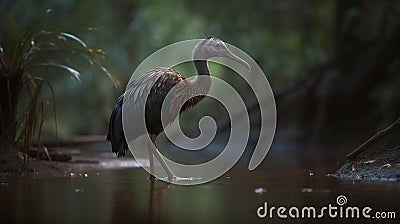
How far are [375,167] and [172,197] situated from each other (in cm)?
212

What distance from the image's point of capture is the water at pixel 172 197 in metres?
4.01

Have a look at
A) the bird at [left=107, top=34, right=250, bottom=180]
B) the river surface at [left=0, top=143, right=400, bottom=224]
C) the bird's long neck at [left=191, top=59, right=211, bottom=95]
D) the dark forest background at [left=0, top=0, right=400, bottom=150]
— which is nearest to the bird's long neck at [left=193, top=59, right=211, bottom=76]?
the bird's long neck at [left=191, top=59, right=211, bottom=95]

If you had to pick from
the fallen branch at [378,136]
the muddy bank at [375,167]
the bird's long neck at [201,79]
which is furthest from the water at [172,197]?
the bird's long neck at [201,79]

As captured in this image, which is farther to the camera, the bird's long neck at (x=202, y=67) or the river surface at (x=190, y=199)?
the bird's long neck at (x=202, y=67)

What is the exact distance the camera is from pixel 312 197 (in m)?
4.87

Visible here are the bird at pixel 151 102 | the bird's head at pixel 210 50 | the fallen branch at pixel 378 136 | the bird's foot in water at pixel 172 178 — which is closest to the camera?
the fallen branch at pixel 378 136

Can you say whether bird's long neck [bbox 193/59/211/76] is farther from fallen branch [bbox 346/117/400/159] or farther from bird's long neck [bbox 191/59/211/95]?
fallen branch [bbox 346/117/400/159]

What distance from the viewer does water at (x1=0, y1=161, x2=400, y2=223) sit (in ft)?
13.1

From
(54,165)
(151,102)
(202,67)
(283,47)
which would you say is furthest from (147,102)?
(283,47)

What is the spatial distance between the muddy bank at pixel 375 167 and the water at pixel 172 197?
9.0 inches

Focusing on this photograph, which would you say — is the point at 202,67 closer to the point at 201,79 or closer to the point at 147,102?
the point at 201,79

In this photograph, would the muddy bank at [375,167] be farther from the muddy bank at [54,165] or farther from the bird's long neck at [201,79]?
the muddy bank at [54,165]

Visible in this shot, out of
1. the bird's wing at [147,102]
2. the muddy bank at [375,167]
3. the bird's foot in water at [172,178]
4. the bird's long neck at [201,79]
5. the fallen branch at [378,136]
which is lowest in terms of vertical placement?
the bird's foot in water at [172,178]

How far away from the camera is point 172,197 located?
504cm
